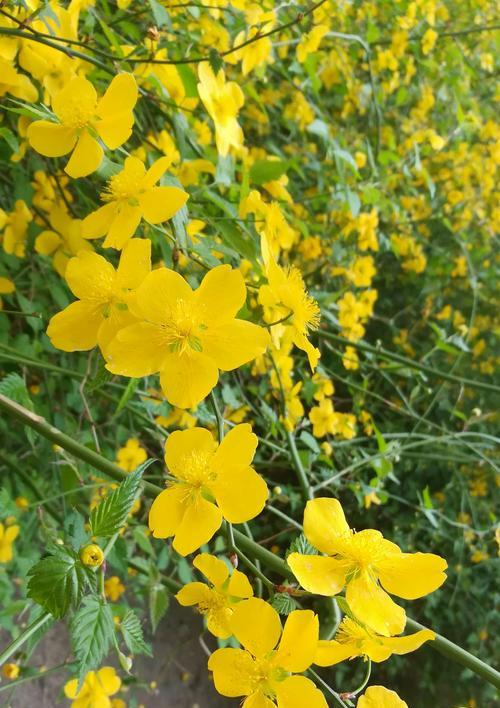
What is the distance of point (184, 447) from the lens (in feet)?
1.48

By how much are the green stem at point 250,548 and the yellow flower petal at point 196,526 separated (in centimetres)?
4

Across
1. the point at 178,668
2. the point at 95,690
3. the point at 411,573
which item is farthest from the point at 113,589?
the point at 411,573

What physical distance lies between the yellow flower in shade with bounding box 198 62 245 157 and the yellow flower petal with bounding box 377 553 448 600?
1.68 ft

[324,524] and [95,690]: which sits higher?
[324,524]

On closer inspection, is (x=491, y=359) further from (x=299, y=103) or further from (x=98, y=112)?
(x=98, y=112)

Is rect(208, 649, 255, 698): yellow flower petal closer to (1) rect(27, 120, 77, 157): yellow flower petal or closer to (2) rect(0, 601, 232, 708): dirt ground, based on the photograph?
(1) rect(27, 120, 77, 157): yellow flower petal

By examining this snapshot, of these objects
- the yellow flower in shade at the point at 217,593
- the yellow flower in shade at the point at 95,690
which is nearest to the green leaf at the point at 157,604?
the yellow flower in shade at the point at 95,690

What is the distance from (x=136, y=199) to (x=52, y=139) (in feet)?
0.29

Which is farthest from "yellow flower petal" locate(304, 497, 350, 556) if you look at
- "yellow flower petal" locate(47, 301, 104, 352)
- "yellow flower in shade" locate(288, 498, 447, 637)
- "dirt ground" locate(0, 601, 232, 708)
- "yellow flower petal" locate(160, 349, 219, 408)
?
"dirt ground" locate(0, 601, 232, 708)

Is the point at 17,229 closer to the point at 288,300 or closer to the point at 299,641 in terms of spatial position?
the point at 288,300

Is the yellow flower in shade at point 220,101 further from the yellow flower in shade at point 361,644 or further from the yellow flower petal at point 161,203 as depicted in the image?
the yellow flower in shade at point 361,644

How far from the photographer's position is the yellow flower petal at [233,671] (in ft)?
1.39

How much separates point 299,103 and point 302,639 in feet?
4.61

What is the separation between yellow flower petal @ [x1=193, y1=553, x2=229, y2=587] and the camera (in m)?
0.45
